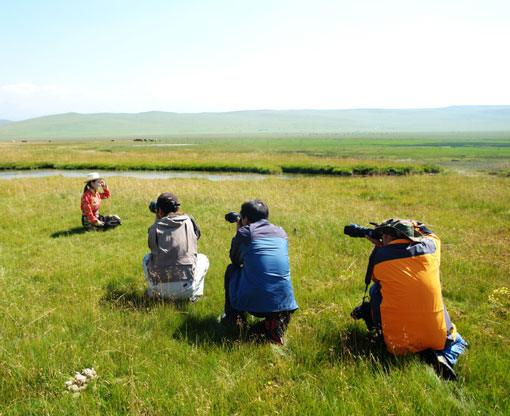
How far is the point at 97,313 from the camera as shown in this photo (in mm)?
4199

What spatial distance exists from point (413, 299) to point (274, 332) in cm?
152

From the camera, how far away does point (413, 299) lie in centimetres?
308

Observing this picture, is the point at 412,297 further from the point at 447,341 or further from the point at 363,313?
the point at 363,313

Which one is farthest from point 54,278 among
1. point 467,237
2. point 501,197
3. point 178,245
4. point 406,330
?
point 501,197

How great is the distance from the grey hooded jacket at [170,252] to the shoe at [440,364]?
3.08m

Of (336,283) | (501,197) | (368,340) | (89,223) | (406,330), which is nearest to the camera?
(406,330)

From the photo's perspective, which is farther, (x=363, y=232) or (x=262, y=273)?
(x=363, y=232)

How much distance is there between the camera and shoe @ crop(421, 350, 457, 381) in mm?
3062

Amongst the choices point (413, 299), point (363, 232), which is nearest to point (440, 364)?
point (413, 299)

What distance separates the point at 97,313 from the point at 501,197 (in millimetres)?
15210

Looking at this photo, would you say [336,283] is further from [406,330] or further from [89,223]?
[89,223]

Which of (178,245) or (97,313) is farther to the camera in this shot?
(178,245)

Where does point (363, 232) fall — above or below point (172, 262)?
above

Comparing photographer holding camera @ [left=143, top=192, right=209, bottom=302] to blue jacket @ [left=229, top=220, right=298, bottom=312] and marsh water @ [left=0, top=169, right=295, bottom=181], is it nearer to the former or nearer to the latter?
blue jacket @ [left=229, top=220, right=298, bottom=312]
